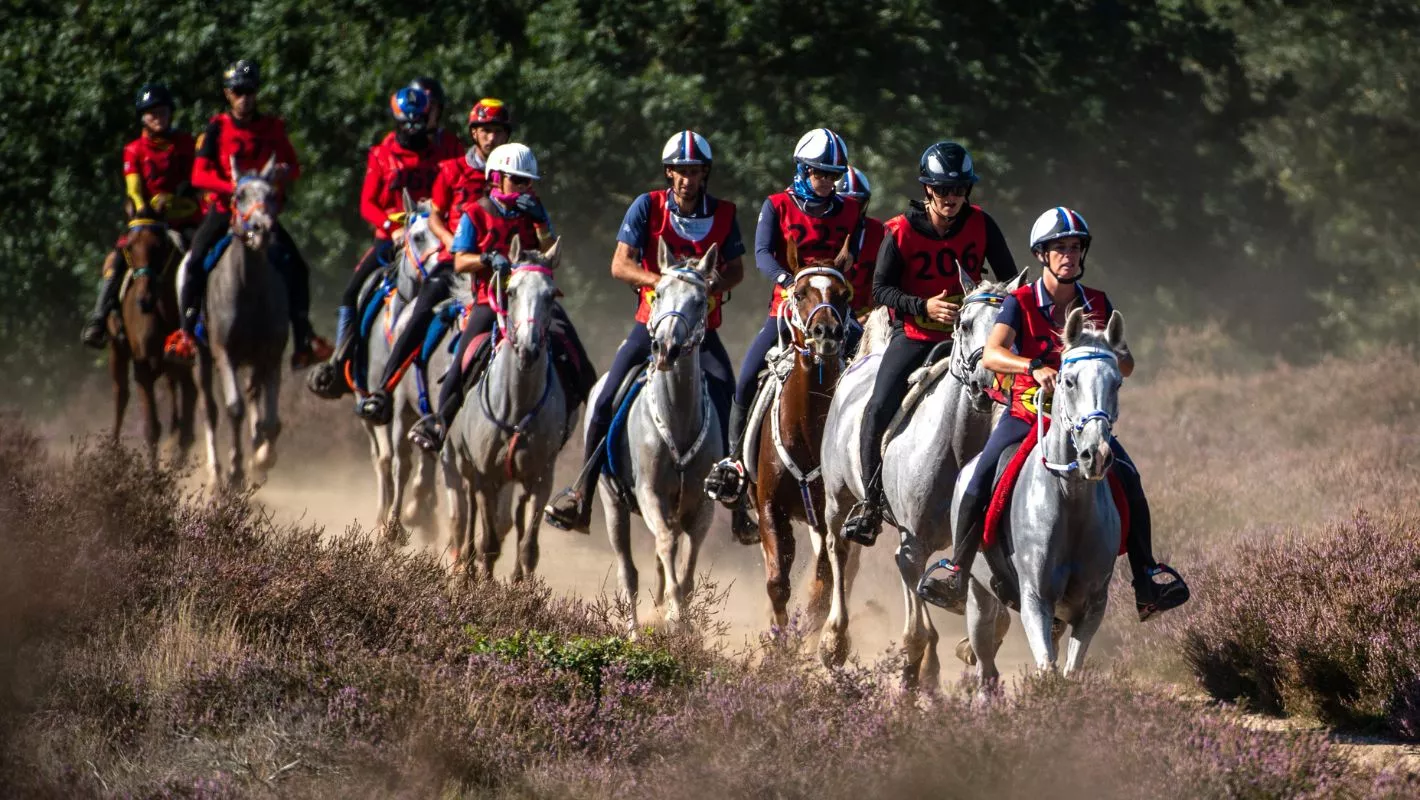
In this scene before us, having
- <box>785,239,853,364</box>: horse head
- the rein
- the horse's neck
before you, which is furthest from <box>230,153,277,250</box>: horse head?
the rein

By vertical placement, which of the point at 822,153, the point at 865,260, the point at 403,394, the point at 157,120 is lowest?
the point at 403,394

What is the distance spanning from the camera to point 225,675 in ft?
26.2

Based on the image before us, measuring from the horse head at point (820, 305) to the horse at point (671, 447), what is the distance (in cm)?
64

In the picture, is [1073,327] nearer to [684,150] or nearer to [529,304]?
[684,150]

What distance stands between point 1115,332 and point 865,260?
3.64 m

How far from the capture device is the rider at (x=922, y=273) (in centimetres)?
971

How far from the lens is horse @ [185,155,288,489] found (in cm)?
1598

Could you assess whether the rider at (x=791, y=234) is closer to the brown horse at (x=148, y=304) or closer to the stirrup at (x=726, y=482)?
the stirrup at (x=726, y=482)

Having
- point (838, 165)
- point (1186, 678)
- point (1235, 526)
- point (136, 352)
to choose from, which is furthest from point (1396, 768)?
point (136, 352)

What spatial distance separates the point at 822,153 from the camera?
35.0 feet

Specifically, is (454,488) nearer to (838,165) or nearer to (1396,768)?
(838,165)

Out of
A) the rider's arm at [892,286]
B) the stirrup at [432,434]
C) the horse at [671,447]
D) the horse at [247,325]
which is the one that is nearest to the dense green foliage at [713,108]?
the horse at [247,325]

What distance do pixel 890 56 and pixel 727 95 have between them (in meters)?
2.35

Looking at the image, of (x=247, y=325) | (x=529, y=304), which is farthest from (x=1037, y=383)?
(x=247, y=325)
